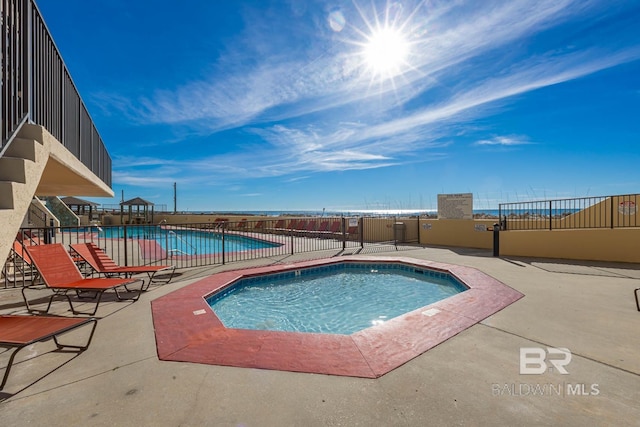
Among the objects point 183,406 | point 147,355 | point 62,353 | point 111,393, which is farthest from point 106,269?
point 183,406

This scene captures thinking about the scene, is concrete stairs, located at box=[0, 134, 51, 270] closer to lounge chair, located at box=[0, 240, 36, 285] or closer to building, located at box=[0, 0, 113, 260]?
building, located at box=[0, 0, 113, 260]

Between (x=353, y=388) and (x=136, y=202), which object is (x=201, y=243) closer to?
(x=353, y=388)

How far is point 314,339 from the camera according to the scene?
3195 millimetres

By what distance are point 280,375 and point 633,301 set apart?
570 cm

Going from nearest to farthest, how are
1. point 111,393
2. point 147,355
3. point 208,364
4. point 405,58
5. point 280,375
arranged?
1. point 111,393
2. point 280,375
3. point 208,364
4. point 147,355
5. point 405,58

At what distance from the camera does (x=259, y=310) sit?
5164mm

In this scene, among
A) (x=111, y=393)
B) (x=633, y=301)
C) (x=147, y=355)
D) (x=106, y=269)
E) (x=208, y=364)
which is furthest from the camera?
(x=106, y=269)

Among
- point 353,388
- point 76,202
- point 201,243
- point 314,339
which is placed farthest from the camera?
point 76,202

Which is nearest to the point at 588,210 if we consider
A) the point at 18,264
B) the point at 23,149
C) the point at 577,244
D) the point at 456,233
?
the point at 577,244

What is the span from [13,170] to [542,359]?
5.83 m

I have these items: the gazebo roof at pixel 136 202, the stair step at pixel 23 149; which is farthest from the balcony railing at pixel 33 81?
the gazebo roof at pixel 136 202

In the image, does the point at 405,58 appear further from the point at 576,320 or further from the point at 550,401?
the point at 550,401

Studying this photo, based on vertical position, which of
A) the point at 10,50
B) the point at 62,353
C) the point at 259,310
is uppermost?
the point at 10,50

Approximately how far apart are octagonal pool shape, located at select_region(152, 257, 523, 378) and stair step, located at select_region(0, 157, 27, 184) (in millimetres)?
2271
